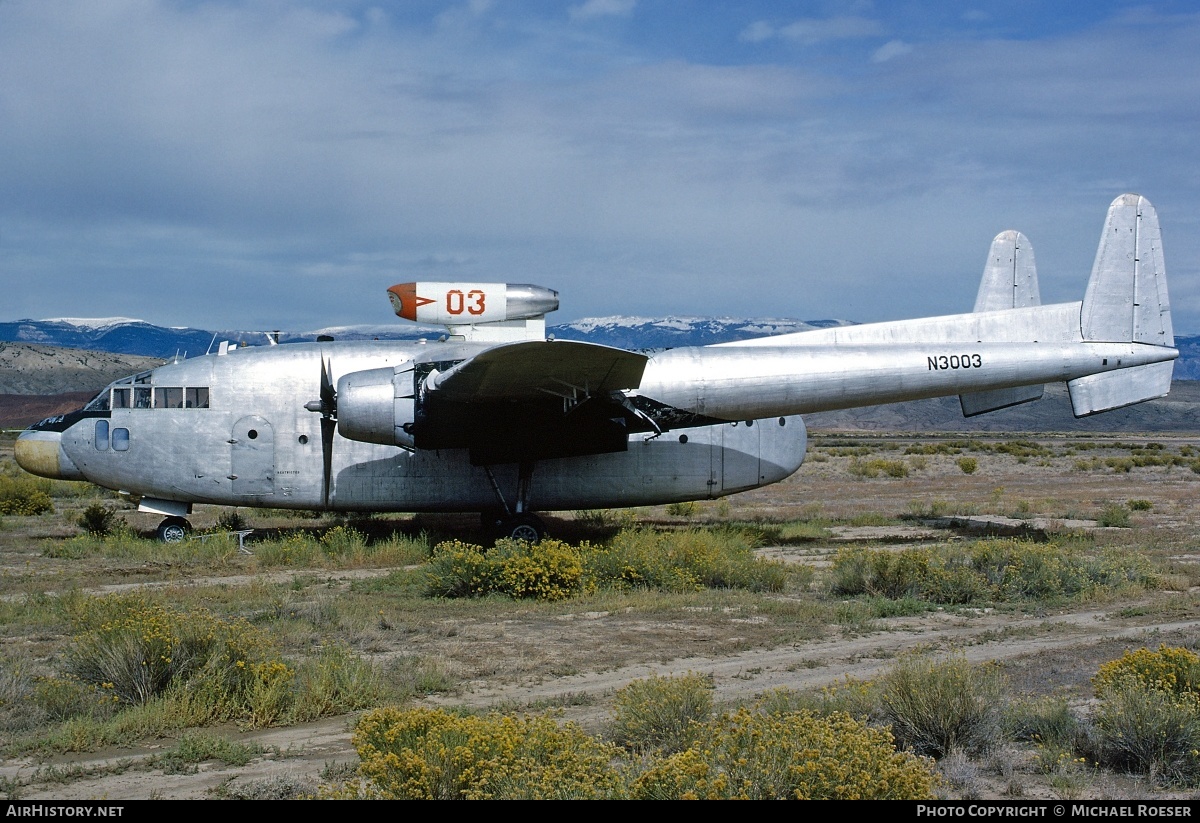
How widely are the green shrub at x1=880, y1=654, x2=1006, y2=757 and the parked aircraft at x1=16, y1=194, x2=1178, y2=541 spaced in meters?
9.29

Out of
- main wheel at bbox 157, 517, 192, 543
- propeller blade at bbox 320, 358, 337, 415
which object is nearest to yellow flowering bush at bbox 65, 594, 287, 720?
propeller blade at bbox 320, 358, 337, 415

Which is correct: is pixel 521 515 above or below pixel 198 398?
below

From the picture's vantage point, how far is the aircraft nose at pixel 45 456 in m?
18.2

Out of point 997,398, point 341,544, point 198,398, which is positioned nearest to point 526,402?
point 341,544

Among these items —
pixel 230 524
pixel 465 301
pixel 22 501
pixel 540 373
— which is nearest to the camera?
pixel 540 373

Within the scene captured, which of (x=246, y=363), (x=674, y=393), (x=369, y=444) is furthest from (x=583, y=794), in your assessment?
(x=246, y=363)

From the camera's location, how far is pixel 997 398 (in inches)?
787

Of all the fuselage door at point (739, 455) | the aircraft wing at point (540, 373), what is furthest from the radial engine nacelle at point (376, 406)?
the fuselage door at point (739, 455)

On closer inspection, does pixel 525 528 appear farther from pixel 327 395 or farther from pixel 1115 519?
pixel 1115 519

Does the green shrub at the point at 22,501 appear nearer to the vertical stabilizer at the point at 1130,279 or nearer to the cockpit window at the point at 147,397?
the cockpit window at the point at 147,397

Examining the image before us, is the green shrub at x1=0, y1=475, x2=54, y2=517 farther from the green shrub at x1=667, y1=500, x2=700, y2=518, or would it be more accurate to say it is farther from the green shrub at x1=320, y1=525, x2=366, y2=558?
the green shrub at x1=667, y1=500, x2=700, y2=518

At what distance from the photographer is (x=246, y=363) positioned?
719 inches

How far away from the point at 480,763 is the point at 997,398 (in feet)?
54.2

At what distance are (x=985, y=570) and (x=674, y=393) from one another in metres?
5.59
